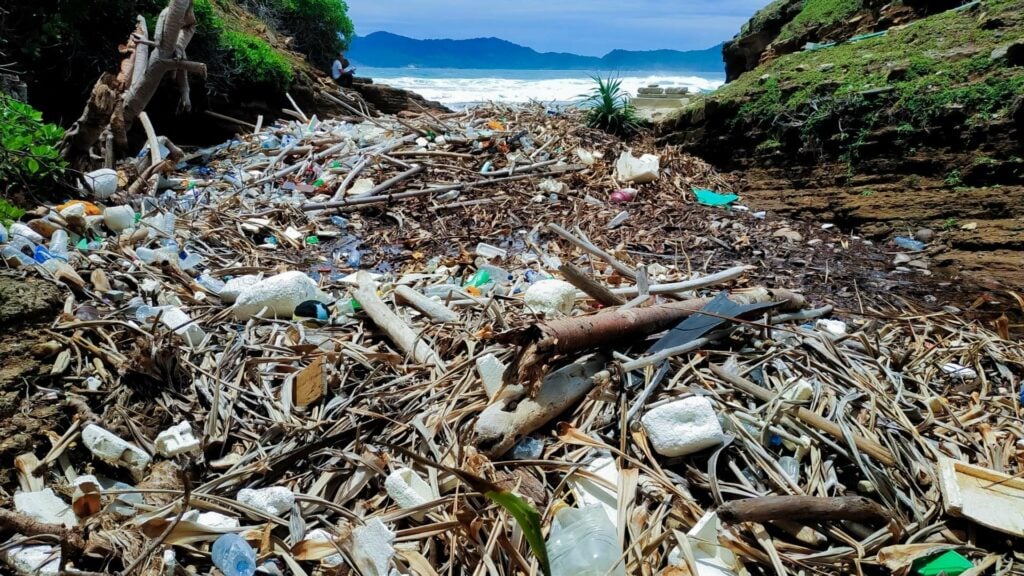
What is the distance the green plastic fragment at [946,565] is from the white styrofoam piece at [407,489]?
1390 millimetres

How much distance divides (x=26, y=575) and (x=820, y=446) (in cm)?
231

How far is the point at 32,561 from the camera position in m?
1.53

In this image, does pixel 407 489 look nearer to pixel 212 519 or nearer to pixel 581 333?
pixel 212 519

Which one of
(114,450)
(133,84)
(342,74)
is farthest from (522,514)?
(342,74)

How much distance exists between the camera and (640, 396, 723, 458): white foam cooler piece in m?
1.82

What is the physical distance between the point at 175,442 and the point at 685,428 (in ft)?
5.50

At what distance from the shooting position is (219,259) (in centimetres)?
377

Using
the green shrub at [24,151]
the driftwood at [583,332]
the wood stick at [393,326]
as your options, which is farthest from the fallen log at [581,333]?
the green shrub at [24,151]

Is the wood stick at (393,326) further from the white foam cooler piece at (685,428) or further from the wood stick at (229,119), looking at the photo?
the wood stick at (229,119)

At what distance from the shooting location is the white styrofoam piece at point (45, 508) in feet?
5.50

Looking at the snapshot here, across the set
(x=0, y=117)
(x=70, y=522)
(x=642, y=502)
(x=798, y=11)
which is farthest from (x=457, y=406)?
(x=798, y=11)

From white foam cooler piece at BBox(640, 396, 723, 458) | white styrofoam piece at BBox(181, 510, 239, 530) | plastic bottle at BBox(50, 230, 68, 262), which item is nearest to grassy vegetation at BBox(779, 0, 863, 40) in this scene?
white foam cooler piece at BBox(640, 396, 723, 458)

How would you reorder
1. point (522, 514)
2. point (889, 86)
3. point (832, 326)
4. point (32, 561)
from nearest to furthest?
point (522, 514), point (32, 561), point (832, 326), point (889, 86)

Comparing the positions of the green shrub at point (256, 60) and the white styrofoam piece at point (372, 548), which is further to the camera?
the green shrub at point (256, 60)
